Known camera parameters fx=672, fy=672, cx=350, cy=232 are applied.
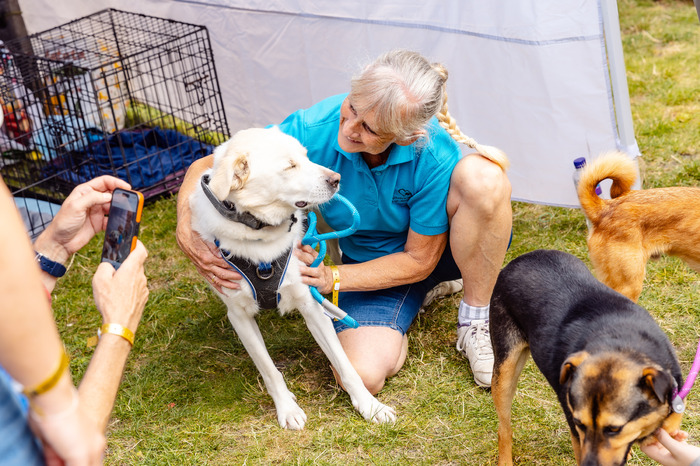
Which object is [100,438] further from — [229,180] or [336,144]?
[336,144]

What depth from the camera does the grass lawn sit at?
8.17 feet

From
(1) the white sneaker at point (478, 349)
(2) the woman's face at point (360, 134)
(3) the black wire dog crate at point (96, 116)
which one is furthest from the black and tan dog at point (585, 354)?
(3) the black wire dog crate at point (96, 116)

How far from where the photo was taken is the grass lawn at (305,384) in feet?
8.17

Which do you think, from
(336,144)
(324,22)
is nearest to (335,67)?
(324,22)

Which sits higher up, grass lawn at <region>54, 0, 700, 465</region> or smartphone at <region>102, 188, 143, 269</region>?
smartphone at <region>102, 188, 143, 269</region>

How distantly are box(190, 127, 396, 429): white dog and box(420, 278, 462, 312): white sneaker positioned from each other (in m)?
0.71

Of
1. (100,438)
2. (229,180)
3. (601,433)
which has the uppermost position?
(100,438)

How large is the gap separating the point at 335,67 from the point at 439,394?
2.38 m

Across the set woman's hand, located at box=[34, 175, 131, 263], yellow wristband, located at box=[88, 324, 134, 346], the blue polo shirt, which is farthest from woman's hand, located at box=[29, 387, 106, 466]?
the blue polo shirt

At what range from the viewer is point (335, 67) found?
431 centimetres

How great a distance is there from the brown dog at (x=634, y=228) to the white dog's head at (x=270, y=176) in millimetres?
1229

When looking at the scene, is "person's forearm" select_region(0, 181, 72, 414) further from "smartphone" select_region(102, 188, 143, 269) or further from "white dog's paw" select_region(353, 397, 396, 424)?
"white dog's paw" select_region(353, 397, 396, 424)

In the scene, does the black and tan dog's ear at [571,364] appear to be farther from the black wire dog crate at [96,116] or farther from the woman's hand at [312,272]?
the black wire dog crate at [96,116]

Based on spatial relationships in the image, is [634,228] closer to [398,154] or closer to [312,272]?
[398,154]
